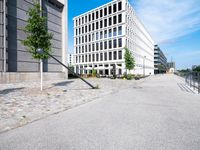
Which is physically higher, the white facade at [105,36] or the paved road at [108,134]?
the white facade at [105,36]

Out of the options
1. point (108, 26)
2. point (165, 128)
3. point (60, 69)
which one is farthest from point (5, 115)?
point (108, 26)

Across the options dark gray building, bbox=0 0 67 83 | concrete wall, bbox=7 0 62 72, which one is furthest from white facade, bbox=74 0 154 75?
concrete wall, bbox=7 0 62 72

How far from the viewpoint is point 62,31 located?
27812mm

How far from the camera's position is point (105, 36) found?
56.8 metres

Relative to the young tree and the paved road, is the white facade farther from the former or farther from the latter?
the paved road

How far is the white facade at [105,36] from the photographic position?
51.7 meters

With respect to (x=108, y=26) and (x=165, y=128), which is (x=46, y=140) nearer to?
(x=165, y=128)

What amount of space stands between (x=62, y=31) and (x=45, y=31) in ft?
53.9

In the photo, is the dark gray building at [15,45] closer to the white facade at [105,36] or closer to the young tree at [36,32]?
the young tree at [36,32]

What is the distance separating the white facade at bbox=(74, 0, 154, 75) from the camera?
169 feet

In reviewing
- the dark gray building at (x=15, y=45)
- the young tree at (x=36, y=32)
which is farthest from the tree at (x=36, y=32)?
the dark gray building at (x=15, y=45)

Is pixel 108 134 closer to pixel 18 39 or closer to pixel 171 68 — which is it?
pixel 18 39

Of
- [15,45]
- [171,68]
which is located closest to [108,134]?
[15,45]

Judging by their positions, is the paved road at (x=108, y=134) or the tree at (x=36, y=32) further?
the tree at (x=36, y=32)
